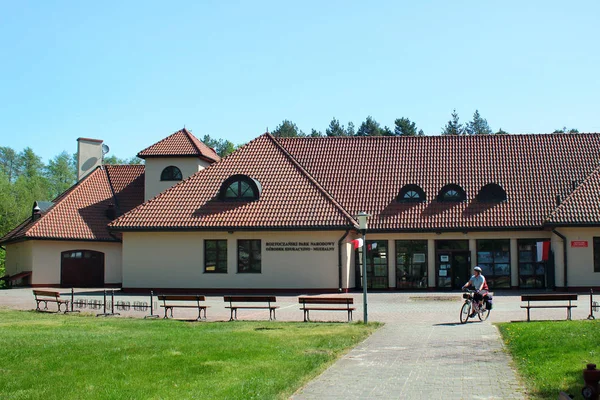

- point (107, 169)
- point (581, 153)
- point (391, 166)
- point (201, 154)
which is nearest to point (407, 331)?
point (391, 166)

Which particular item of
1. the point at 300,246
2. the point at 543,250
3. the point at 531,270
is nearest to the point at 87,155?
the point at 300,246

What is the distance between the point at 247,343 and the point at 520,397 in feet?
22.2

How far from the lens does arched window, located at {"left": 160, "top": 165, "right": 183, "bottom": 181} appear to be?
43.1m

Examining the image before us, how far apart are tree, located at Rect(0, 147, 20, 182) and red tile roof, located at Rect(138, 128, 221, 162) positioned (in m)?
85.7

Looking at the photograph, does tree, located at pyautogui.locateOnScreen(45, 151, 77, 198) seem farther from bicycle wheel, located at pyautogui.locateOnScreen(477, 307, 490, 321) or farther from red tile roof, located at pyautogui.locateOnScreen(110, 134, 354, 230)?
bicycle wheel, located at pyautogui.locateOnScreen(477, 307, 490, 321)

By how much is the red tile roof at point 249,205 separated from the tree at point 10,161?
94035 mm

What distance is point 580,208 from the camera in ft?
107

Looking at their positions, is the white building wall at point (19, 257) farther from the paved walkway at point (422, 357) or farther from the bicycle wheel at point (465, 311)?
the bicycle wheel at point (465, 311)

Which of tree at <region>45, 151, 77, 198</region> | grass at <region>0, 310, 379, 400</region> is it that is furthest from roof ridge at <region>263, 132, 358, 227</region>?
tree at <region>45, 151, 77, 198</region>

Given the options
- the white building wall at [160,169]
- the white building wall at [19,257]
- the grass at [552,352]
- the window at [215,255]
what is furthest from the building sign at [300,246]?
the grass at [552,352]

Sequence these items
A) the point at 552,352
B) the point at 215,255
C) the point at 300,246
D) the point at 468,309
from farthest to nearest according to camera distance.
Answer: the point at 215,255, the point at 300,246, the point at 468,309, the point at 552,352

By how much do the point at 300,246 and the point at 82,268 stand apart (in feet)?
44.8

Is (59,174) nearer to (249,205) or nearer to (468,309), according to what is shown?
(249,205)

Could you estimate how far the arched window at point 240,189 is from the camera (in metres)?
35.1
